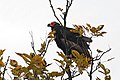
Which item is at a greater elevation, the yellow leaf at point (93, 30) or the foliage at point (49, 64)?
the yellow leaf at point (93, 30)

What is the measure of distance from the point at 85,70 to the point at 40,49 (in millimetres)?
601

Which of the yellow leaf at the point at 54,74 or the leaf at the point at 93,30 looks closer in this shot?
the yellow leaf at the point at 54,74

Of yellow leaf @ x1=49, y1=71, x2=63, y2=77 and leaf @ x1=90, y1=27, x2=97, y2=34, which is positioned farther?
leaf @ x1=90, y1=27, x2=97, y2=34

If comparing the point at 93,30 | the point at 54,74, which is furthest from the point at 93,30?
the point at 54,74

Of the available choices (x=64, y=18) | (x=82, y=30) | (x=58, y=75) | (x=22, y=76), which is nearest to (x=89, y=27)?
(x=82, y=30)

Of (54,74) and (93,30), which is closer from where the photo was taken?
(54,74)

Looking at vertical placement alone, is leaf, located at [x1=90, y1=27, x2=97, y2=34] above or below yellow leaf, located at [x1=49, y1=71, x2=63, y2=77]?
above

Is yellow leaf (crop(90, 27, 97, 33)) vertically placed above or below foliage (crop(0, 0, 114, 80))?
above

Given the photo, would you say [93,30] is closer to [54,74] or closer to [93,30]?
[93,30]

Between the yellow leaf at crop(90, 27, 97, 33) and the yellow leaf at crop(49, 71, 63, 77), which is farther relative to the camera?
the yellow leaf at crop(90, 27, 97, 33)

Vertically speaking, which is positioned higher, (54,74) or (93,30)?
(93,30)

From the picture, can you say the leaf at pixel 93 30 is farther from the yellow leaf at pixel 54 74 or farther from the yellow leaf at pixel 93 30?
the yellow leaf at pixel 54 74

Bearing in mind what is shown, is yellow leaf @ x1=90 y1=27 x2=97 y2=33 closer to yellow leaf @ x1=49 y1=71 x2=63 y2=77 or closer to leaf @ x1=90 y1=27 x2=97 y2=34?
leaf @ x1=90 y1=27 x2=97 y2=34

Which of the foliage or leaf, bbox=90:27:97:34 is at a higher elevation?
leaf, bbox=90:27:97:34
